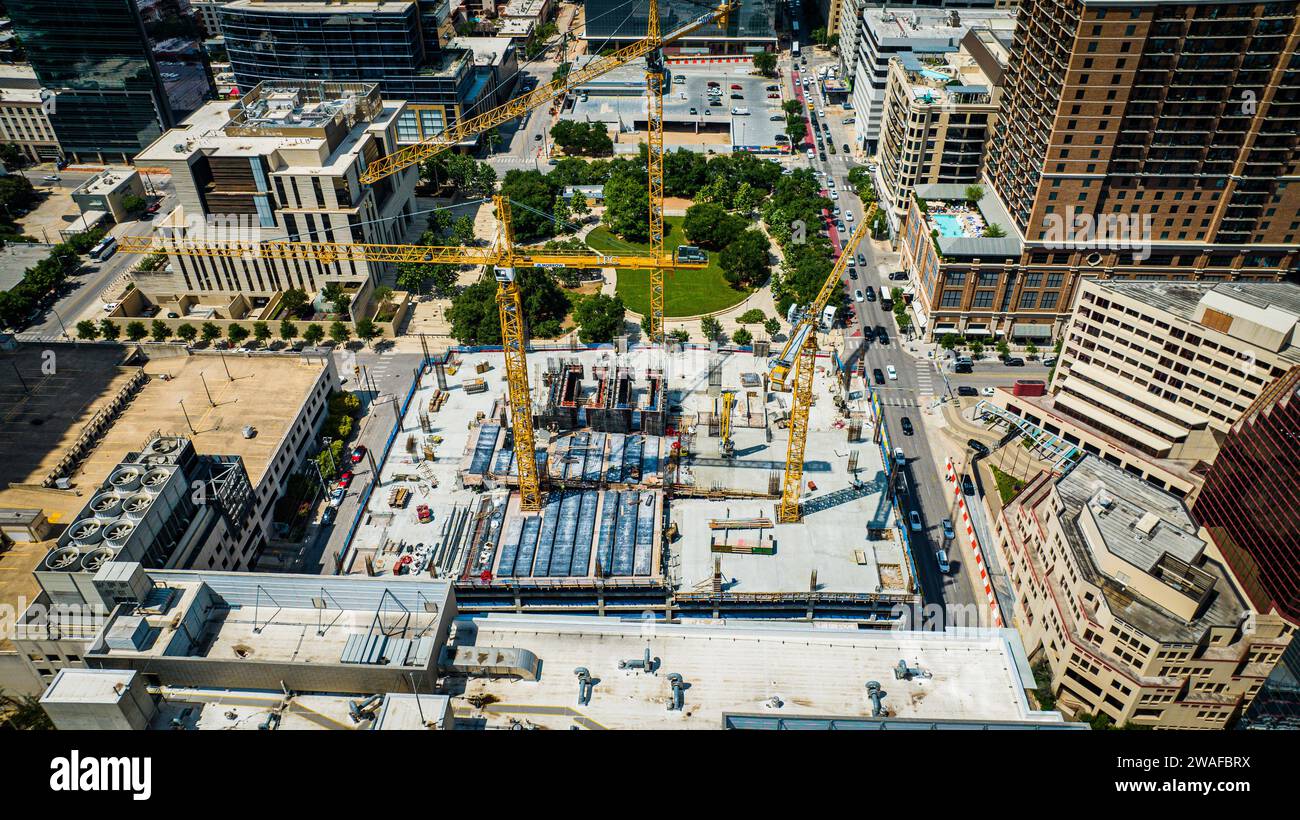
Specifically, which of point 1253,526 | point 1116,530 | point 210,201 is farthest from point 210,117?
point 1253,526

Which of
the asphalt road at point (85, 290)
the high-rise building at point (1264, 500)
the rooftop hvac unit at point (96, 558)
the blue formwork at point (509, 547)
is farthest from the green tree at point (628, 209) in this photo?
the rooftop hvac unit at point (96, 558)

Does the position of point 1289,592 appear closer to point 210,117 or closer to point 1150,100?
point 1150,100

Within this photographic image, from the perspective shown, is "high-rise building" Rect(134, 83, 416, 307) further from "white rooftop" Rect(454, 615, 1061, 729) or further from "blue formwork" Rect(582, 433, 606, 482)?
"white rooftop" Rect(454, 615, 1061, 729)

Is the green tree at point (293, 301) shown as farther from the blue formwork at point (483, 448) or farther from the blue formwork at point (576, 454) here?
the blue formwork at point (576, 454)

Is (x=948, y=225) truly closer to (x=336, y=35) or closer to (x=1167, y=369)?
(x=1167, y=369)

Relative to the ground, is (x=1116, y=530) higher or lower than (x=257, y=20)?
lower

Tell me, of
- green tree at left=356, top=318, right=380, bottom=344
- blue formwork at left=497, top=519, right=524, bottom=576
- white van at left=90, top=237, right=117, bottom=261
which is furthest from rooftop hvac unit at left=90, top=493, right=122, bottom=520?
white van at left=90, top=237, right=117, bottom=261
